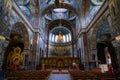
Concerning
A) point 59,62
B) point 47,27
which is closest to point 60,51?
point 47,27

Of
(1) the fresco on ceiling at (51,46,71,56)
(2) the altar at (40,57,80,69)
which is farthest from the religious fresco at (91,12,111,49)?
(1) the fresco on ceiling at (51,46,71,56)

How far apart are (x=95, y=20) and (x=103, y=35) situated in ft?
18.7

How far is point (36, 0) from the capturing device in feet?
58.7

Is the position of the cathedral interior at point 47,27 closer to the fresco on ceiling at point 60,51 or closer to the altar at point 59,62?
the altar at point 59,62

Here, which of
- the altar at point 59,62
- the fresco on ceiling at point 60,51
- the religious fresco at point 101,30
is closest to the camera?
the religious fresco at point 101,30

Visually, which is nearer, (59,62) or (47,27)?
(59,62)

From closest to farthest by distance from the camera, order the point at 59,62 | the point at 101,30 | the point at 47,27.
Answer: the point at 101,30 → the point at 59,62 → the point at 47,27

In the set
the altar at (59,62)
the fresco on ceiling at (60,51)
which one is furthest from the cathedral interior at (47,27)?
the fresco on ceiling at (60,51)

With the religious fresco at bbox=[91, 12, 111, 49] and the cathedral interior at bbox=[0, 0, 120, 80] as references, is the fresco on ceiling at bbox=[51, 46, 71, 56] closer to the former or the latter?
the cathedral interior at bbox=[0, 0, 120, 80]

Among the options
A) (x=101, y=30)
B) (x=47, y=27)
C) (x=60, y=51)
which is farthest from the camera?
(x=60, y=51)

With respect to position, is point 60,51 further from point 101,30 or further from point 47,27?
point 101,30

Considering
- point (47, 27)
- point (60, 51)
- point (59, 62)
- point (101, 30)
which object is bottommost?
point (59, 62)

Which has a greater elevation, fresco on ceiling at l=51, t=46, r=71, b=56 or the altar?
fresco on ceiling at l=51, t=46, r=71, b=56

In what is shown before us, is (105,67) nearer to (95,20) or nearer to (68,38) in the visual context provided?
(95,20)
